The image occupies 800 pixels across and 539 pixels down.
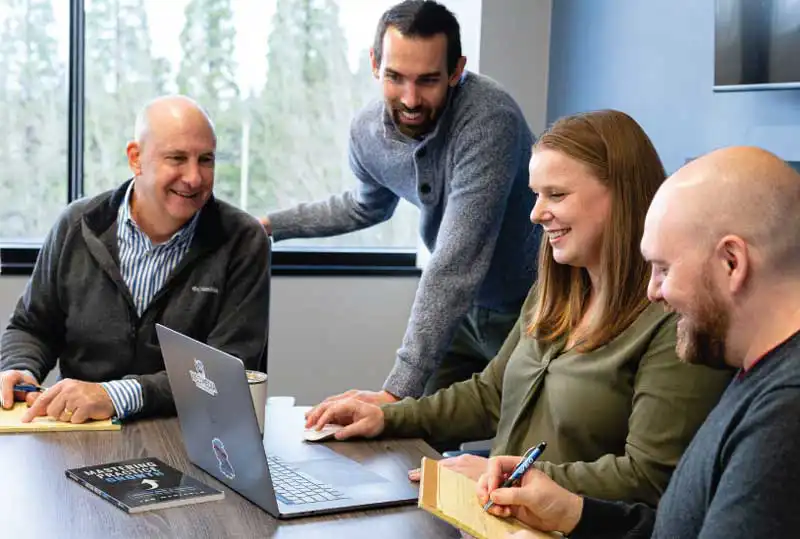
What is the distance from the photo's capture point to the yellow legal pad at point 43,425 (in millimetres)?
1919

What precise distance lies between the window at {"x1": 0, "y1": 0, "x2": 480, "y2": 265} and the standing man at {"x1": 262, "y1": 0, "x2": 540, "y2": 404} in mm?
1011

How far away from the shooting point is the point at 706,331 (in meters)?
1.27

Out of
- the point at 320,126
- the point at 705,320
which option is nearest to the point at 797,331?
the point at 705,320

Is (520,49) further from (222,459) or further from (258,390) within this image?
(222,459)

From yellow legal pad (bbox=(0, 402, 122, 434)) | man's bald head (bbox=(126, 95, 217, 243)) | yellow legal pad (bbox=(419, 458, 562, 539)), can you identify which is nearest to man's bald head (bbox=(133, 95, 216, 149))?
man's bald head (bbox=(126, 95, 217, 243))

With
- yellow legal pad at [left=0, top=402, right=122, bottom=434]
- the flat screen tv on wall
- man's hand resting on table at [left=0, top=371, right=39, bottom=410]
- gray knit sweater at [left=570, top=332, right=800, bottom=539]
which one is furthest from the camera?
the flat screen tv on wall

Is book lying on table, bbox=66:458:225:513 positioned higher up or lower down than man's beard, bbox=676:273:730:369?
lower down

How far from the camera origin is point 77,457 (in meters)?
1.78

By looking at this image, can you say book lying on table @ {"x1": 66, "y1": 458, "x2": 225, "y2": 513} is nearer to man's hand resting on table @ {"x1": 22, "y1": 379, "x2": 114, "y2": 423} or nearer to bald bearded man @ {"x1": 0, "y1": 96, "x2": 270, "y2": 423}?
man's hand resting on table @ {"x1": 22, "y1": 379, "x2": 114, "y2": 423}

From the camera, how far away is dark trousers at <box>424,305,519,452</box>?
284cm

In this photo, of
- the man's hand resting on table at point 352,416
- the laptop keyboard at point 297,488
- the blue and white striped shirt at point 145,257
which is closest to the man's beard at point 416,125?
the blue and white striped shirt at point 145,257

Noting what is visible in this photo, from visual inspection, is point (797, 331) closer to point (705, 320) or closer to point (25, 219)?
point (705, 320)

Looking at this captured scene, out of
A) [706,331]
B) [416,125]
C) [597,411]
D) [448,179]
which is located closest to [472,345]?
[448,179]

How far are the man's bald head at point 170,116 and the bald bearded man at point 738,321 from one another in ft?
4.42
